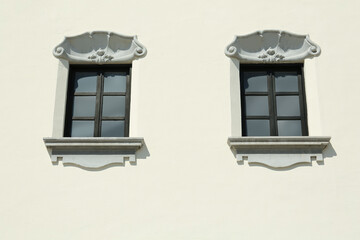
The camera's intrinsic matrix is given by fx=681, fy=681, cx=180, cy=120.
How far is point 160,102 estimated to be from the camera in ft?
31.1

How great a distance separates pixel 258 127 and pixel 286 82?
2.78 ft

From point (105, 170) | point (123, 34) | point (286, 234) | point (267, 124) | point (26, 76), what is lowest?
point (286, 234)

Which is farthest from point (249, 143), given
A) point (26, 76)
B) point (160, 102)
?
point (26, 76)

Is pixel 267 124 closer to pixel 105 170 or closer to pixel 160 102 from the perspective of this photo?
pixel 160 102

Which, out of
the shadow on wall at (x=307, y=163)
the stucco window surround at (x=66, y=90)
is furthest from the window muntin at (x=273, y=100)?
the stucco window surround at (x=66, y=90)

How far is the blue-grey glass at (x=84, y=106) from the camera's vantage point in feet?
32.1

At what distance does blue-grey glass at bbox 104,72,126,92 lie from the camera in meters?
9.93

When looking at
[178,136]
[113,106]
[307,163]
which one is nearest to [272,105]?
[307,163]

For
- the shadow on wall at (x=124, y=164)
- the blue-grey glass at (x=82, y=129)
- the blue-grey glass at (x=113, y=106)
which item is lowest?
the shadow on wall at (x=124, y=164)

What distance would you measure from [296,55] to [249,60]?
0.70 meters

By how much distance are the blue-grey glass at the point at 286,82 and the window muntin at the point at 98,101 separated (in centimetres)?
217

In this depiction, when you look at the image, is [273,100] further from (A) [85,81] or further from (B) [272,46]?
(A) [85,81]

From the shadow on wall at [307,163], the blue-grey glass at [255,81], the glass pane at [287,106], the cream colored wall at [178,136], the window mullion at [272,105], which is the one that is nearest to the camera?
the cream colored wall at [178,136]

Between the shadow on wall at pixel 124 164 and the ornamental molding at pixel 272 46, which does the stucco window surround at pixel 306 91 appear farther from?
the shadow on wall at pixel 124 164
